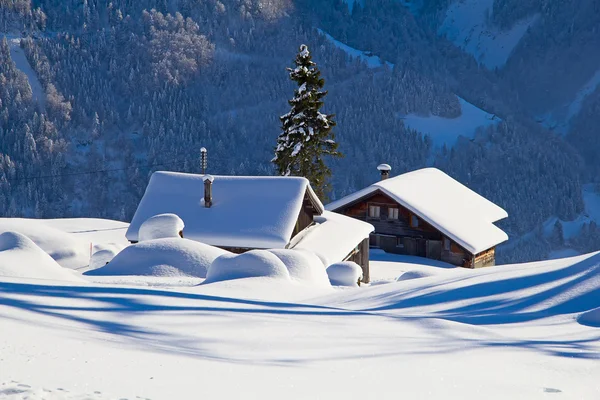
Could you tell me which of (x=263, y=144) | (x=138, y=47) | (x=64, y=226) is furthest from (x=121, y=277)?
(x=138, y=47)

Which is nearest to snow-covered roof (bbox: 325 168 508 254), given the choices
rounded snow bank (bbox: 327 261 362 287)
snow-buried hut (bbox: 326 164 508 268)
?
snow-buried hut (bbox: 326 164 508 268)

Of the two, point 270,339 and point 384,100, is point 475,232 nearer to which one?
point 270,339

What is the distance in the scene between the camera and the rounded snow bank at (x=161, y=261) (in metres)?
18.0

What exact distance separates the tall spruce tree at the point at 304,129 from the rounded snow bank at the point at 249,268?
2290 centimetres

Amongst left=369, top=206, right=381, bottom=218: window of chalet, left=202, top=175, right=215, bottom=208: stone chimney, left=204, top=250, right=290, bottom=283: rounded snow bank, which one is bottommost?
left=204, top=250, right=290, bottom=283: rounded snow bank

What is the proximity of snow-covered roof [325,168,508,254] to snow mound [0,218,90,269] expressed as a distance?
14.5 m

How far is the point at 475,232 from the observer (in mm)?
36844

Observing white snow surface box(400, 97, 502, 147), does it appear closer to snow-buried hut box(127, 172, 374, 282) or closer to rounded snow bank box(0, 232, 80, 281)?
snow-buried hut box(127, 172, 374, 282)

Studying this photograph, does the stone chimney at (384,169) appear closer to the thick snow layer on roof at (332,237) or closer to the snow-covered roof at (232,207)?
the thick snow layer on roof at (332,237)

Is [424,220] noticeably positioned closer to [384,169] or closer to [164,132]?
[384,169]

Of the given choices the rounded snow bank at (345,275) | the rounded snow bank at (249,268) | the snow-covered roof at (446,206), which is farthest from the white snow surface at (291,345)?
the snow-covered roof at (446,206)

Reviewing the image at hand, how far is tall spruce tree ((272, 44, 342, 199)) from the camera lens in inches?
1494

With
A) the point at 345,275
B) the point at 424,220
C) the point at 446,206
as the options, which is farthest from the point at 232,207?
the point at 446,206

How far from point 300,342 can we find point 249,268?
692 cm
